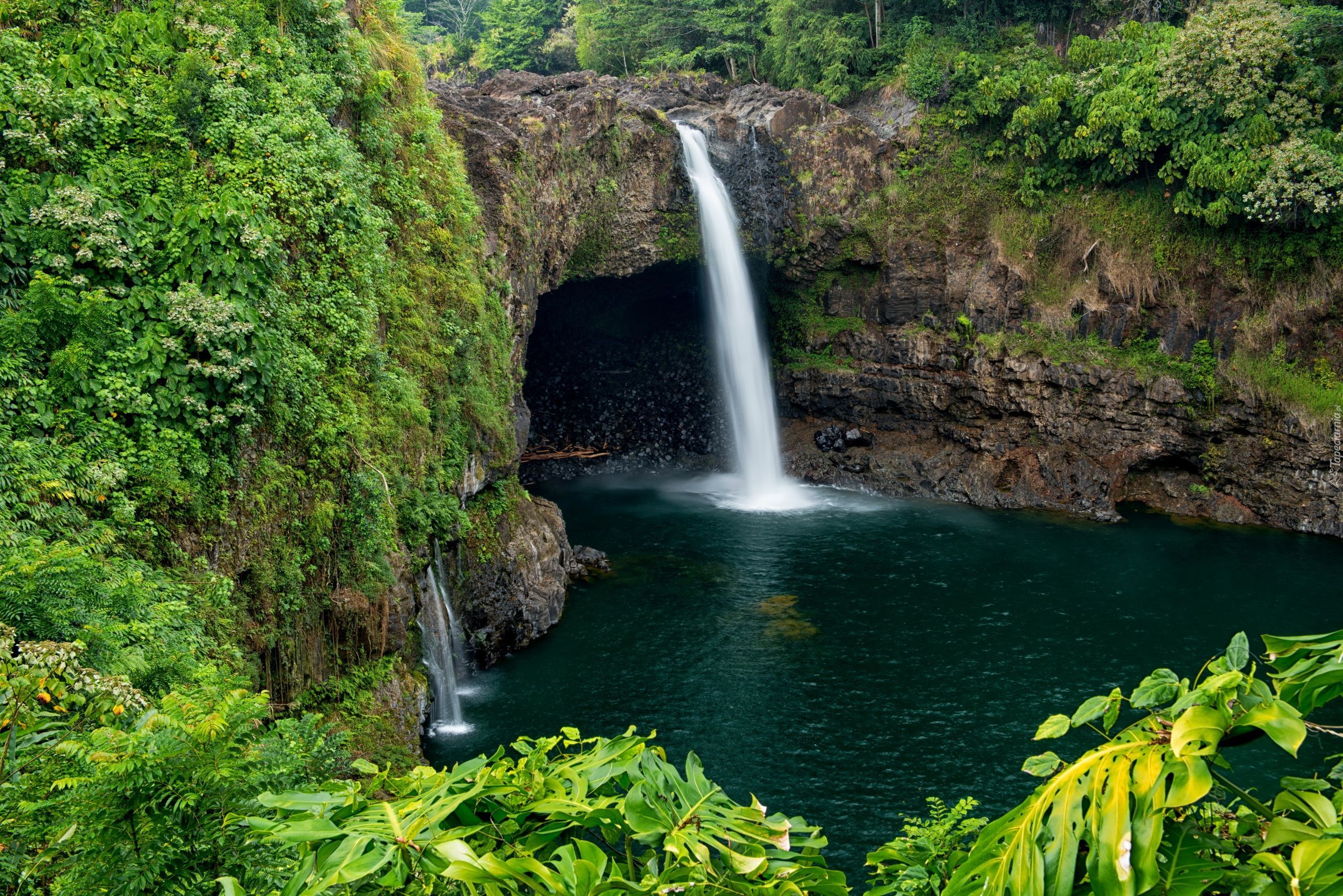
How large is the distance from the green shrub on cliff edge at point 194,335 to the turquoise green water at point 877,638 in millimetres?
4391

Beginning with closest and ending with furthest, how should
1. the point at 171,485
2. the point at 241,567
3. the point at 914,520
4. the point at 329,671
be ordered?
the point at 171,485, the point at 241,567, the point at 329,671, the point at 914,520

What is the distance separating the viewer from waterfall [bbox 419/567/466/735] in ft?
42.3

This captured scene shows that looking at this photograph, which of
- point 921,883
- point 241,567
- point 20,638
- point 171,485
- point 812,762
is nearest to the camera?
point 921,883

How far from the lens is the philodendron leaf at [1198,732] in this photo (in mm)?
1535

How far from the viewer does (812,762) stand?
12.0 metres

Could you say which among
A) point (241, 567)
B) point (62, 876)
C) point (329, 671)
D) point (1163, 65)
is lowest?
point (329, 671)

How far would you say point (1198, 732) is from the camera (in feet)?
5.08

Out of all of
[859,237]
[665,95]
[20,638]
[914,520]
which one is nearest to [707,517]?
[914,520]

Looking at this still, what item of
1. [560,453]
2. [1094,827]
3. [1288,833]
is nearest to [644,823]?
[1094,827]

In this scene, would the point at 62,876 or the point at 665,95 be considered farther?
the point at 665,95

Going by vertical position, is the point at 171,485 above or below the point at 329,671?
above

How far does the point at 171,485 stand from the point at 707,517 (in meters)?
16.0

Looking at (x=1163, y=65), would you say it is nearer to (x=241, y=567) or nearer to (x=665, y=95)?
(x=665, y=95)

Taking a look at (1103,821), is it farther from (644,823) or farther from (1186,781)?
(644,823)
